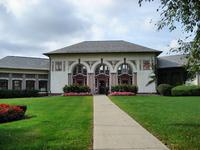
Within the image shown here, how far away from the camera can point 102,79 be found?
196ft

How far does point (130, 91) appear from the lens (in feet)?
172

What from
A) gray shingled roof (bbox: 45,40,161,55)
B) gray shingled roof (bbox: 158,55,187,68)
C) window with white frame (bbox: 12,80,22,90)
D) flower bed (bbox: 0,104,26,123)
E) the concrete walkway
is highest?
gray shingled roof (bbox: 45,40,161,55)

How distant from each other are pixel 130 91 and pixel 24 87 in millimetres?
18447

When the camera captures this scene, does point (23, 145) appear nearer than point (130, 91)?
Yes

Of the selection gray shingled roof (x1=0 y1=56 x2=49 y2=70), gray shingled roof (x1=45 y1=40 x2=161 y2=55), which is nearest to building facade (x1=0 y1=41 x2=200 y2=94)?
gray shingled roof (x1=45 y1=40 x2=161 y2=55)

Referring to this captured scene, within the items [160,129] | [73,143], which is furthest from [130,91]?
[73,143]

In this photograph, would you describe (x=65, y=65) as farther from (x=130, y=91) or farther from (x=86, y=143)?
(x=86, y=143)

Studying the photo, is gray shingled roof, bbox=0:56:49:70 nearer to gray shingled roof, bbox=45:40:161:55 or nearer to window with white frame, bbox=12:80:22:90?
window with white frame, bbox=12:80:22:90

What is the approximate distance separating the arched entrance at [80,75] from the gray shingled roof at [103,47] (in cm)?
275

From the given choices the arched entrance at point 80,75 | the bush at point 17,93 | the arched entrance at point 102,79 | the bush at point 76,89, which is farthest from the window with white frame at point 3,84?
the arched entrance at point 102,79

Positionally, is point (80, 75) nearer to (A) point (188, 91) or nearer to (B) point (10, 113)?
(A) point (188, 91)

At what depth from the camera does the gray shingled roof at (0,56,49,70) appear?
197 feet

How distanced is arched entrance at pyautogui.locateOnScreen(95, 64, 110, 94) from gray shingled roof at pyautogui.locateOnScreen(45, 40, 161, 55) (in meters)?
2.81

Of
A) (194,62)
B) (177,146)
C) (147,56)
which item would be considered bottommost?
(177,146)
